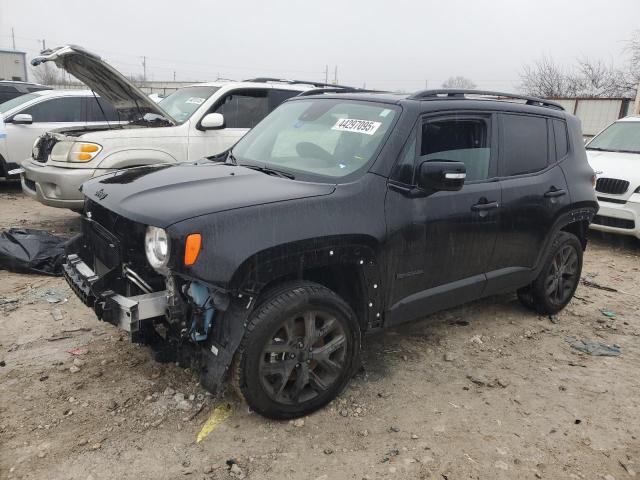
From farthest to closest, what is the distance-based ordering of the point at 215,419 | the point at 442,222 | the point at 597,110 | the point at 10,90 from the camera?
the point at 597,110, the point at 10,90, the point at 442,222, the point at 215,419

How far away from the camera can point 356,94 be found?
3.80 m

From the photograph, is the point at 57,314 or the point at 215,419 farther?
the point at 57,314

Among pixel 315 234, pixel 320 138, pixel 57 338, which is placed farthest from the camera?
pixel 57 338

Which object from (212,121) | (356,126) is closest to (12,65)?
(212,121)

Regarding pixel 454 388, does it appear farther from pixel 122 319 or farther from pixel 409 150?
pixel 122 319

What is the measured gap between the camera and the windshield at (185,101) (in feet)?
22.3

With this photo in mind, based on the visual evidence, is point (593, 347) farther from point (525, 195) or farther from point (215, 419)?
point (215, 419)

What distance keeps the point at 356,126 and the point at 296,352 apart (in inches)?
60.7

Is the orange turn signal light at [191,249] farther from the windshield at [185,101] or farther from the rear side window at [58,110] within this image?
the rear side window at [58,110]

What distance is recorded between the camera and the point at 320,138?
3.57m

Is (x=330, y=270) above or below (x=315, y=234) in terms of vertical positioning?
below

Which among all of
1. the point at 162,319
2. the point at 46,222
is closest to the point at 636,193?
the point at 162,319

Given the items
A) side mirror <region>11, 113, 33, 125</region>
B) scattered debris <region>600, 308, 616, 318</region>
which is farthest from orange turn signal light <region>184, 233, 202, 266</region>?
side mirror <region>11, 113, 33, 125</region>

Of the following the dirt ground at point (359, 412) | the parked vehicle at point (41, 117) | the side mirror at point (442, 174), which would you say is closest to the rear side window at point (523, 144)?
the side mirror at point (442, 174)
